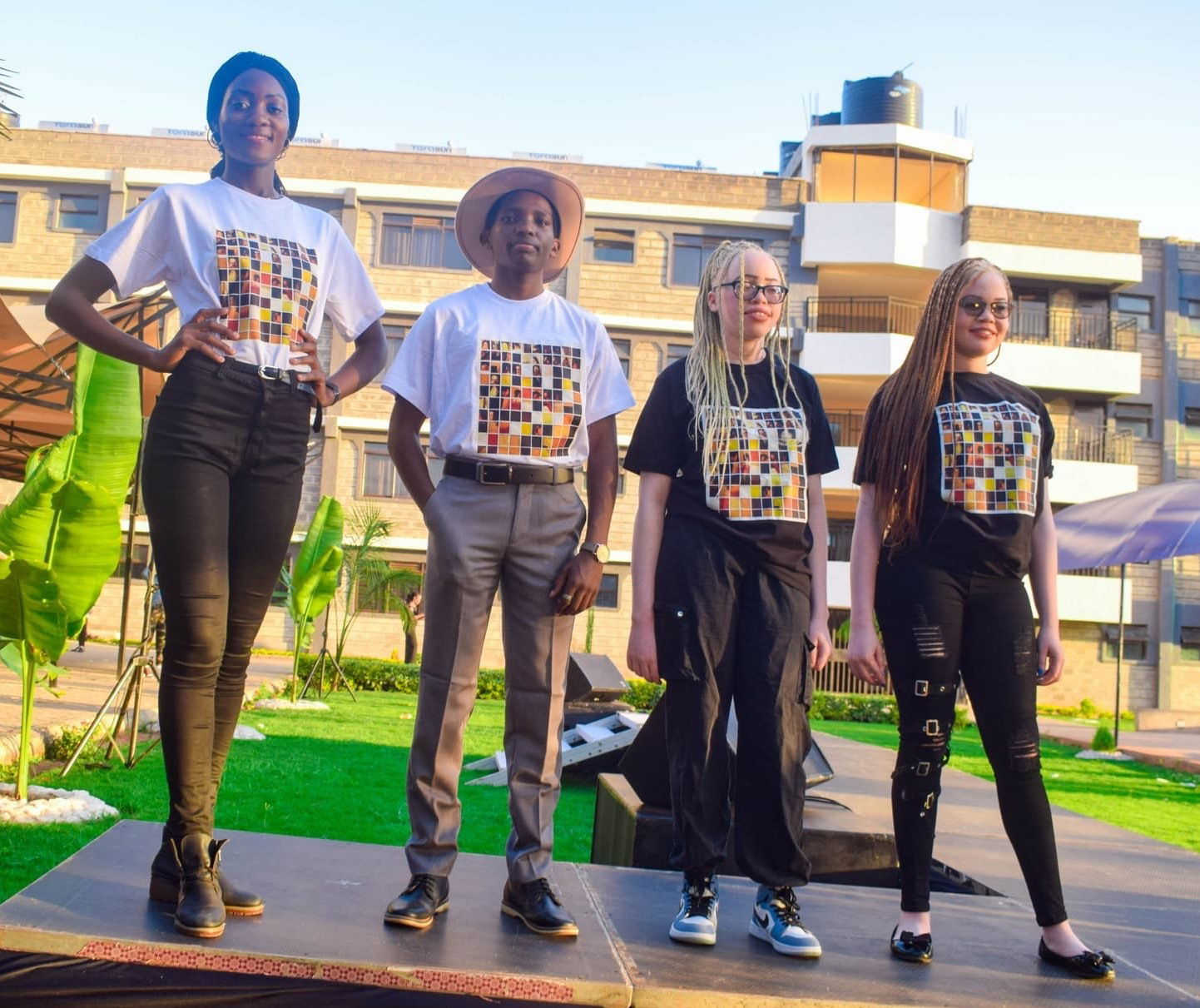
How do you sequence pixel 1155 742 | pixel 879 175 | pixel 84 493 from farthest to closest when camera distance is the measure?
pixel 879 175 < pixel 1155 742 < pixel 84 493

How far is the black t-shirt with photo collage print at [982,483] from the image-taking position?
335 centimetres

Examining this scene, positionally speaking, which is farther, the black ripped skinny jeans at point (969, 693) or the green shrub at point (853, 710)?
the green shrub at point (853, 710)

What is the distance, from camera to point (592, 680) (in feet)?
38.0

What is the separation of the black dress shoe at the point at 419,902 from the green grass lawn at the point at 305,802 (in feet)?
A: 1.23

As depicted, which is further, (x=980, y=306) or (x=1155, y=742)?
(x=1155, y=742)

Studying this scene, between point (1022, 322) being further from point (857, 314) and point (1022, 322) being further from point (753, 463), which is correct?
point (753, 463)

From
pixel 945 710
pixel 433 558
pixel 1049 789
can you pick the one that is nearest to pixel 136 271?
pixel 433 558

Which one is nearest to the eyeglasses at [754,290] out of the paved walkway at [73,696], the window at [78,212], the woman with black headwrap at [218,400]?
the woman with black headwrap at [218,400]

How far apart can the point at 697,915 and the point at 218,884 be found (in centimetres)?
119

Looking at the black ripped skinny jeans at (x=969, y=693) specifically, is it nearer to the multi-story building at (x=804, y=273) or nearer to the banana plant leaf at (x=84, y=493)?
the banana plant leaf at (x=84, y=493)

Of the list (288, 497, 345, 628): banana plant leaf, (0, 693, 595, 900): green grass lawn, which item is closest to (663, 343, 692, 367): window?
(288, 497, 345, 628): banana plant leaf

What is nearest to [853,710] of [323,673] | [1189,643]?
[323,673]

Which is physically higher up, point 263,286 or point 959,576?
point 263,286

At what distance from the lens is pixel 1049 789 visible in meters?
9.85
